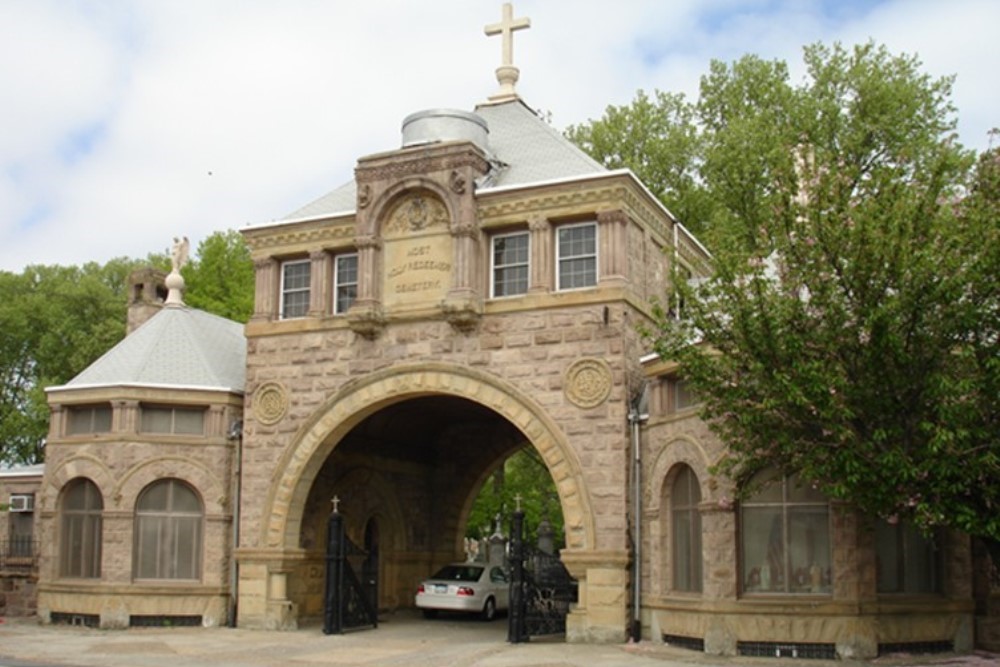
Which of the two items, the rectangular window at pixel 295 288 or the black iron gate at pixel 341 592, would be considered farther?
the rectangular window at pixel 295 288

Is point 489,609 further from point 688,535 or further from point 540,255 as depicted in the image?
point 540,255

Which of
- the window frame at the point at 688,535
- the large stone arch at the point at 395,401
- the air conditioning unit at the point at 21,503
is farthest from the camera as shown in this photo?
the air conditioning unit at the point at 21,503

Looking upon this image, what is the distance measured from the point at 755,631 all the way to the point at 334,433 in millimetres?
9098

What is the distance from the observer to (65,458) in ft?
77.4

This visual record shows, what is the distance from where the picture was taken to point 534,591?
67.7 feet

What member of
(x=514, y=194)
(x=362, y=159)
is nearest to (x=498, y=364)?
(x=514, y=194)

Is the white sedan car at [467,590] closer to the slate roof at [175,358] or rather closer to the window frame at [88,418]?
the slate roof at [175,358]

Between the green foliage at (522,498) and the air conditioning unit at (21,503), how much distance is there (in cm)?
1529

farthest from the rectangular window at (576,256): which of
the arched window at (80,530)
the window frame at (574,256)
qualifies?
the arched window at (80,530)

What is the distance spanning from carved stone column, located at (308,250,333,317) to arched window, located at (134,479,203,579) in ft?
14.4

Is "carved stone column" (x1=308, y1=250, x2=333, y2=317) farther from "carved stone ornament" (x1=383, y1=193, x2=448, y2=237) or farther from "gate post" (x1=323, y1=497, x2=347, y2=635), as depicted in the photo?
"gate post" (x1=323, y1=497, x2=347, y2=635)

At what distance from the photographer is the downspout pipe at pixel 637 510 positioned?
19438 millimetres

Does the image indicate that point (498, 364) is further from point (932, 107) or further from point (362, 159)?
point (932, 107)

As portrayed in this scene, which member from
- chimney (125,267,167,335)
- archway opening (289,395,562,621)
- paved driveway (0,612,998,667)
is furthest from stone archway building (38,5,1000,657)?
chimney (125,267,167,335)
